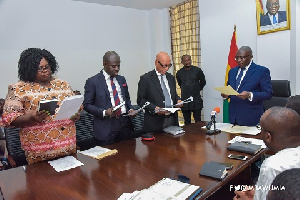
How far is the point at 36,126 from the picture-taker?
5.76 feet

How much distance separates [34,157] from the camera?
179 cm

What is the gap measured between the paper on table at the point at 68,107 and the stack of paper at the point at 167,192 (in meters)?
0.77

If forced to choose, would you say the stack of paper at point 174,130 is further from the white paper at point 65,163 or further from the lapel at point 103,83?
the white paper at point 65,163

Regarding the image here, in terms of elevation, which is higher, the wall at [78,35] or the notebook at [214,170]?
the wall at [78,35]

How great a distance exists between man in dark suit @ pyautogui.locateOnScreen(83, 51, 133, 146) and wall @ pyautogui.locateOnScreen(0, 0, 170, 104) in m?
2.83

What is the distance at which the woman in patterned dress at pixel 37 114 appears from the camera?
1.69 metres

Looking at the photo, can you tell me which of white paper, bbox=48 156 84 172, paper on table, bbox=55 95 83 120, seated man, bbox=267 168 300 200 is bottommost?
white paper, bbox=48 156 84 172

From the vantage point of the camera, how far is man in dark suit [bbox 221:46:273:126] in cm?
259

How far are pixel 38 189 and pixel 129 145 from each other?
870 mm

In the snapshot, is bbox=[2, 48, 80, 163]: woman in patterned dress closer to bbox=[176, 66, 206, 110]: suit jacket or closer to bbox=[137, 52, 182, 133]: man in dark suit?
bbox=[137, 52, 182, 133]: man in dark suit

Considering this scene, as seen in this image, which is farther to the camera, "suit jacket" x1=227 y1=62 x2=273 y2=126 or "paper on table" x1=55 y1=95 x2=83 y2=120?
"suit jacket" x1=227 y1=62 x2=273 y2=126

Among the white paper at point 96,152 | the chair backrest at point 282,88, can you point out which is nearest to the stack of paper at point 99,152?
the white paper at point 96,152

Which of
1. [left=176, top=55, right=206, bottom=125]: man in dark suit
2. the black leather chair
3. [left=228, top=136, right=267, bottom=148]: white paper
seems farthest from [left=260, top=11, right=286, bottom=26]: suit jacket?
[left=228, top=136, right=267, bottom=148]: white paper

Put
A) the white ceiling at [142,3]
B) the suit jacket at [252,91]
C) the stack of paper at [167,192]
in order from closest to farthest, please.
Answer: the stack of paper at [167,192] → the suit jacket at [252,91] → the white ceiling at [142,3]
